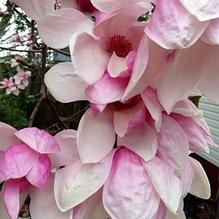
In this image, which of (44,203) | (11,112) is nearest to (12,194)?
(44,203)

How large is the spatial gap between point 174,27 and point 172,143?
102 millimetres

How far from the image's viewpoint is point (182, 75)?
30cm

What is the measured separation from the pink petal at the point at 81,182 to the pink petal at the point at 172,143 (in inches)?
1.5

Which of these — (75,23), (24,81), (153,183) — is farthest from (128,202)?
(24,81)

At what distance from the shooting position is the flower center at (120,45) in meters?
0.34

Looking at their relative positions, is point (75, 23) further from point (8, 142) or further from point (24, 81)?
point (24, 81)

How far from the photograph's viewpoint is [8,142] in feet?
1.25

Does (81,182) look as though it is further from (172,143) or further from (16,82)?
(16,82)

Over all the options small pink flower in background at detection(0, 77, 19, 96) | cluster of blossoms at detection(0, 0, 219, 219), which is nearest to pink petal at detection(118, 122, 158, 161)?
cluster of blossoms at detection(0, 0, 219, 219)

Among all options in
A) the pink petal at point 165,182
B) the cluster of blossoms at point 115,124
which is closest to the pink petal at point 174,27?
the cluster of blossoms at point 115,124

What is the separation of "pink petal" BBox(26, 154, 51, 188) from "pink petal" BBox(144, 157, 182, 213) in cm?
8

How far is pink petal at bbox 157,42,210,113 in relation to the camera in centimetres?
30

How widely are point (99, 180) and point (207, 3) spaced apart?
14 centimetres

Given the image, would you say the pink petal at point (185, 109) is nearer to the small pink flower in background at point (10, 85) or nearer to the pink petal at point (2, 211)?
the pink petal at point (2, 211)
